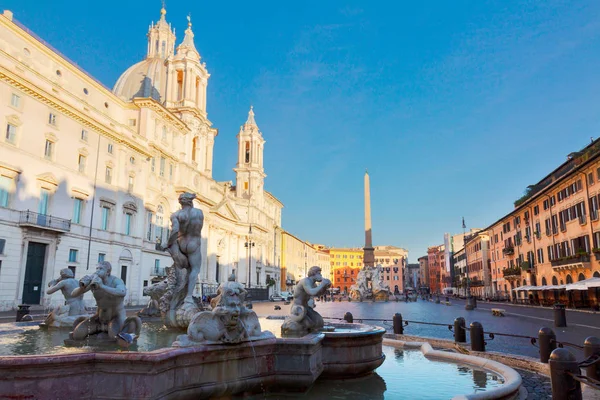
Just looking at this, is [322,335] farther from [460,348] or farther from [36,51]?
[36,51]

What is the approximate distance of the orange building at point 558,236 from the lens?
99.5 ft

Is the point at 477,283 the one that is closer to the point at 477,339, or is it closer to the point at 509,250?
the point at 509,250

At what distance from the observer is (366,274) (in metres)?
54.9

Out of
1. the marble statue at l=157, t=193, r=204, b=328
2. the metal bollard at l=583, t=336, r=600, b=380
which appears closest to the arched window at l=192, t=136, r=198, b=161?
the marble statue at l=157, t=193, r=204, b=328

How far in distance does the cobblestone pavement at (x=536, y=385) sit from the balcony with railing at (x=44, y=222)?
87.9 feet

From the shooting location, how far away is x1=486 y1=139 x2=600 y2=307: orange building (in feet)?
99.5

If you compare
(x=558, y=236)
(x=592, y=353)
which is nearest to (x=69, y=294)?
(x=592, y=353)

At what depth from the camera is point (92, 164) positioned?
3216 centimetres

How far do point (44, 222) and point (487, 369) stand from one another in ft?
89.4

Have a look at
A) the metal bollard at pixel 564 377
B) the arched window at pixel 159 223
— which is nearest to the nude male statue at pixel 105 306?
the metal bollard at pixel 564 377

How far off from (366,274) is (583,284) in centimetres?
2984

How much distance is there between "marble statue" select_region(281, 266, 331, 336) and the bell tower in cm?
6847

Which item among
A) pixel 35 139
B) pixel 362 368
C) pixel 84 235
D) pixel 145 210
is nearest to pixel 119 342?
pixel 362 368

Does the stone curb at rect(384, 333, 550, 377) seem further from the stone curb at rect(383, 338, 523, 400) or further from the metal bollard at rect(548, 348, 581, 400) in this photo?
the metal bollard at rect(548, 348, 581, 400)
